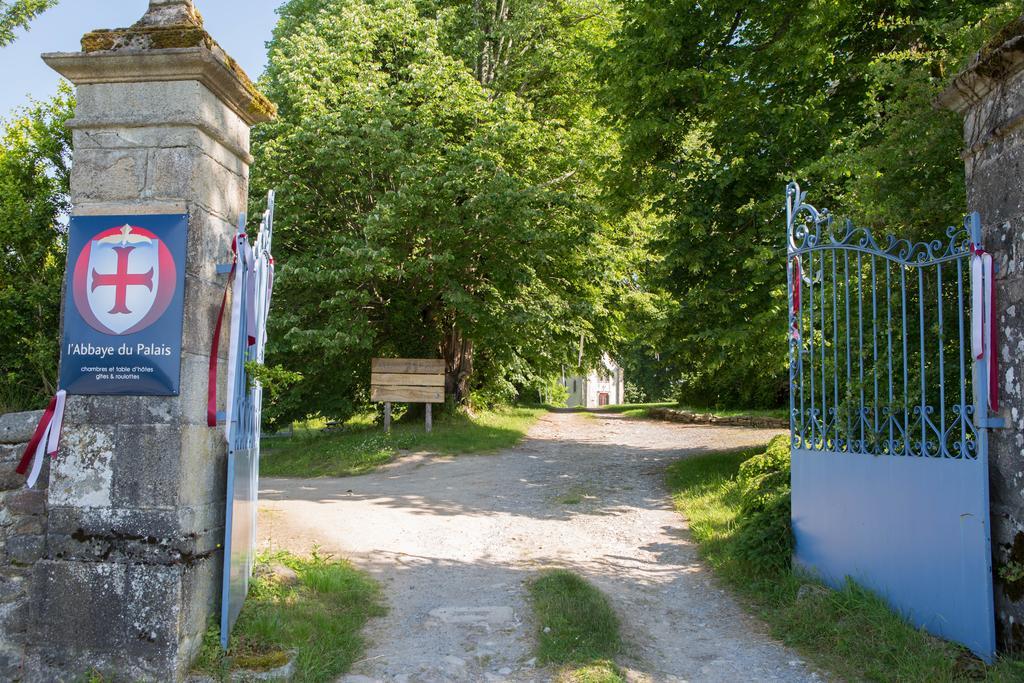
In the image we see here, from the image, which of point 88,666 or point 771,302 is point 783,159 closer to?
point 771,302

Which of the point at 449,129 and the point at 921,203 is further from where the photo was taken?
the point at 449,129

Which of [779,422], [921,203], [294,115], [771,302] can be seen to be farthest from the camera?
[779,422]

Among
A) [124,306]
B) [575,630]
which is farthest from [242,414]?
[575,630]

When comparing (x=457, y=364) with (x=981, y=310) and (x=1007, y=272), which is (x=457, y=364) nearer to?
(x=981, y=310)

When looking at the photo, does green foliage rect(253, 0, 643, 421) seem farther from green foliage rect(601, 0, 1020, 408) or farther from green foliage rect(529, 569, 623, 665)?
green foliage rect(529, 569, 623, 665)

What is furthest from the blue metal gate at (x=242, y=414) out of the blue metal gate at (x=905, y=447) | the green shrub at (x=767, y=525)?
the blue metal gate at (x=905, y=447)

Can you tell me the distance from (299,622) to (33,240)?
30.2 feet

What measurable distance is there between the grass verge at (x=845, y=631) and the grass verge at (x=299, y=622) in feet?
9.87

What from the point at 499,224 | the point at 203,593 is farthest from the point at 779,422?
the point at 203,593

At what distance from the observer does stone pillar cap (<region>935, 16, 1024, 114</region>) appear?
4531mm

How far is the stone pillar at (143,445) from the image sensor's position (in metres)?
4.28

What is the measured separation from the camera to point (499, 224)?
14.3 m

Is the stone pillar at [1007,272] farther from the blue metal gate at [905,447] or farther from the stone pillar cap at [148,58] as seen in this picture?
the stone pillar cap at [148,58]

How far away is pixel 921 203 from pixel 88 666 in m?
6.70
